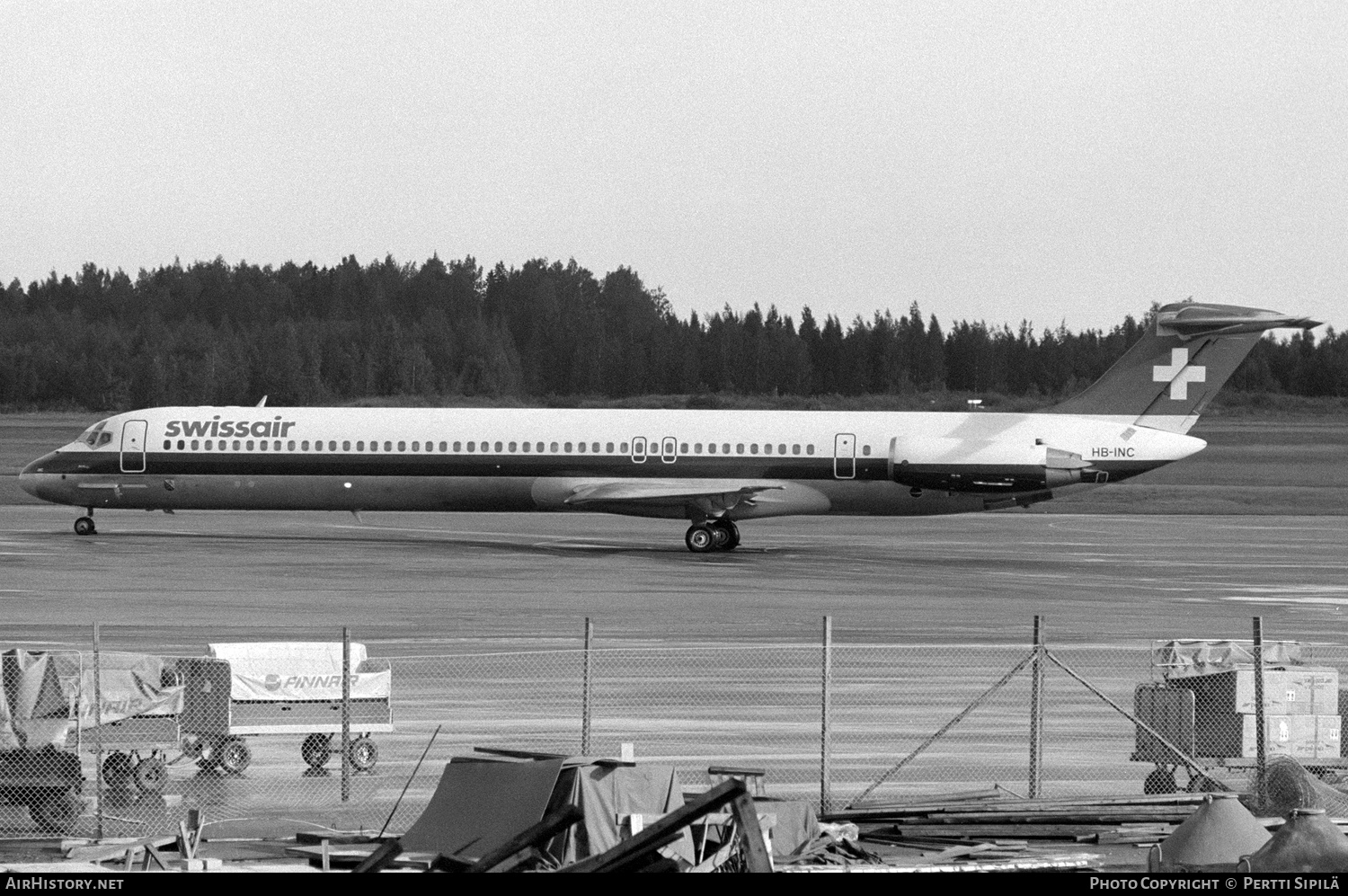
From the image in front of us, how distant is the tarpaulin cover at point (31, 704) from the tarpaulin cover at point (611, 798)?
4.70m

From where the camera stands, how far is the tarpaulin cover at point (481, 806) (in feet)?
38.0

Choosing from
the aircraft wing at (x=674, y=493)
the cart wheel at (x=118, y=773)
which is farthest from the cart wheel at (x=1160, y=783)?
the aircraft wing at (x=674, y=493)

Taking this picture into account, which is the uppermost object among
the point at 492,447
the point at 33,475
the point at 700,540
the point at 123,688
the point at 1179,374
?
the point at 1179,374

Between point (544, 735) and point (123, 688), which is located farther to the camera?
point (544, 735)

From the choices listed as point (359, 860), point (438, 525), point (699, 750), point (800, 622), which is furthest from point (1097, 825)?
point (438, 525)

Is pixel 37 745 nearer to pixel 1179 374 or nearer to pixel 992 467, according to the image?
pixel 992 467

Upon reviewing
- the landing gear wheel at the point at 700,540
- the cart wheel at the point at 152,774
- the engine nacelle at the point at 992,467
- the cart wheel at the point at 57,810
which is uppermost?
the engine nacelle at the point at 992,467

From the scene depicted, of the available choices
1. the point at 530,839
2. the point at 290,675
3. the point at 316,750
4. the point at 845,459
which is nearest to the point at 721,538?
the point at 845,459

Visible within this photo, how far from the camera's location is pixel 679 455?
133 feet

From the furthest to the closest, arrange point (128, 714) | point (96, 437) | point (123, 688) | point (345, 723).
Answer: point (96, 437) < point (123, 688) < point (128, 714) < point (345, 723)

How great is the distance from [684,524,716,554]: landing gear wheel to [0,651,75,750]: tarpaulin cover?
26.2 meters

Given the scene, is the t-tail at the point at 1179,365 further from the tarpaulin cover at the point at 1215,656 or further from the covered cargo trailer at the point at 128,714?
the covered cargo trailer at the point at 128,714

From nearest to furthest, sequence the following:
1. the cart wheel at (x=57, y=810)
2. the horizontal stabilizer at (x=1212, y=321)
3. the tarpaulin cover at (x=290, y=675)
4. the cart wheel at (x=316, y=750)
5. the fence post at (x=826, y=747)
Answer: the cart wheel at (x=57, y=810) < the fence post at (x=826, y=747) < the cart wheel at (x=316, y=750) < the tarpaulin cover at (x=290, y=675) < the horizontal stabilizer at (x=1212, y=321)

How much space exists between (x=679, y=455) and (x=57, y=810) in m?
Result: 27.6
